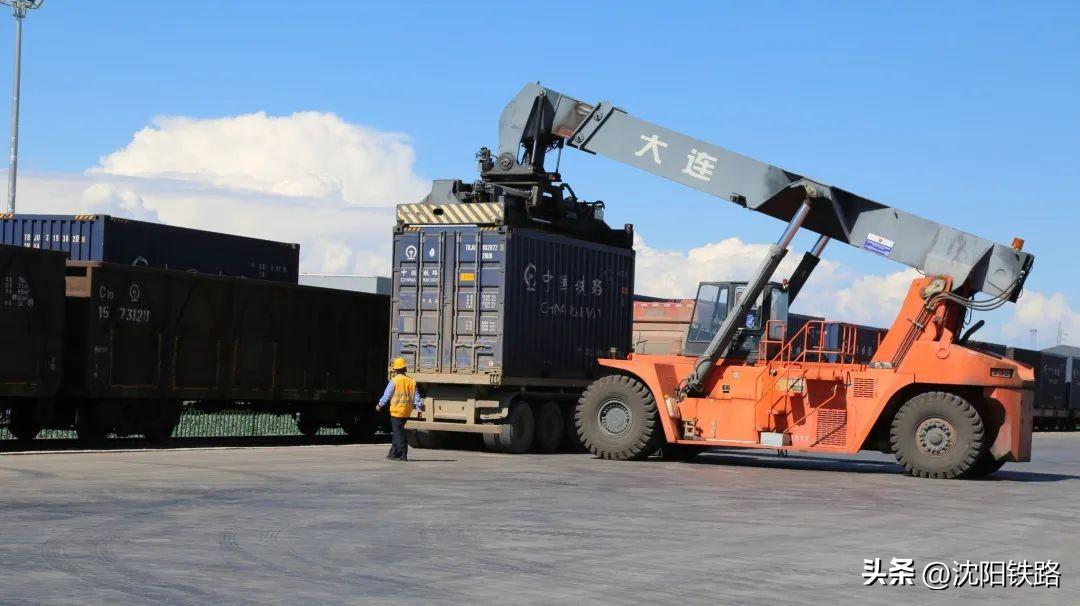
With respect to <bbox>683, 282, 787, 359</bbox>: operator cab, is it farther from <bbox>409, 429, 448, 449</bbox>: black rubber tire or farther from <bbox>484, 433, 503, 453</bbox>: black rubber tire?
<bbox>409, 429, 448, 449</bbox>: black rubber tire

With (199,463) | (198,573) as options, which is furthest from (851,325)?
(198,573)

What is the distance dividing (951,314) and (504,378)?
7.01 metres

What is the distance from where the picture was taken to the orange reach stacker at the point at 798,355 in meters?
18.9

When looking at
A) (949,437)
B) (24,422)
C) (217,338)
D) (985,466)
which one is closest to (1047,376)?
(985,466)

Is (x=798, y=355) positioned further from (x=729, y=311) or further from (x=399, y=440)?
(x=399, y=440)

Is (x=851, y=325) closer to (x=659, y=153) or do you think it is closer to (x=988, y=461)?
(x=988, y=461)

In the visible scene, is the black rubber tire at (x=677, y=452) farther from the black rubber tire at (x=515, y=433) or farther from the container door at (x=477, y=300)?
the container door at (x=477, y=300)

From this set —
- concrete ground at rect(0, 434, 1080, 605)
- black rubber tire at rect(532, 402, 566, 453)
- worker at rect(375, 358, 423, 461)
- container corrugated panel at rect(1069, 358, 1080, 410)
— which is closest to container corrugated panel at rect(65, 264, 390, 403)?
concrete ground at rect(0, 434, 1080, 605)

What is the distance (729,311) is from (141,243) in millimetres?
11023

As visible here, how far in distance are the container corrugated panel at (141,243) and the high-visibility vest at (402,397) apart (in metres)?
7.09

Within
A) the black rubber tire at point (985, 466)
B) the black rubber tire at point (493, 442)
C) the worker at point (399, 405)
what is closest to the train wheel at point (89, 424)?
the worker at point (399, 405)

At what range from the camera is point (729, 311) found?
20.9m

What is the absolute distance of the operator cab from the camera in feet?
67.7

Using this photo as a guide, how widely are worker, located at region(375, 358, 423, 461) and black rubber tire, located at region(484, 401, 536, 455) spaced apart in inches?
91.7
